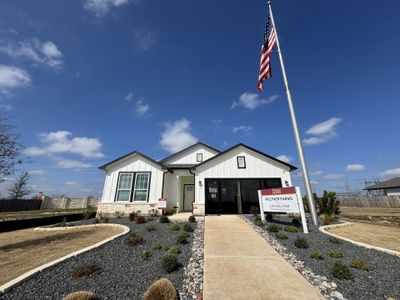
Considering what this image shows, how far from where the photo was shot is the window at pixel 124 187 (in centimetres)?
1457

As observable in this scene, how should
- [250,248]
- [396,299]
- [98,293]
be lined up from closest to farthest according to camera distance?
[396,299], [98,293], [250,248]

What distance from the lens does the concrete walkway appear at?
11.7ft

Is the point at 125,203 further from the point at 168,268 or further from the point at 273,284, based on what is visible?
the point at 273,284

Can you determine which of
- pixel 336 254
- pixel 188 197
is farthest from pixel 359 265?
pixel 188 197

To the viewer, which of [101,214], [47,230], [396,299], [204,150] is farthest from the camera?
[204,150]

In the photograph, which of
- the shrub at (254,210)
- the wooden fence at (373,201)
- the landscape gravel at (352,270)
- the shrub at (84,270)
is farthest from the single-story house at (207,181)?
the wooden fence at (373,201)

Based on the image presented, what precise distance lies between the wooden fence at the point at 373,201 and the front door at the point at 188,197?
3091 centimetres

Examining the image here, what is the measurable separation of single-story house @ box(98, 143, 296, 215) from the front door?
145 centimetres

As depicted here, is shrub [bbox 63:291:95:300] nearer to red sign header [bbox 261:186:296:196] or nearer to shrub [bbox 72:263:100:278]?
shrub [bbox 72:263:100:278]

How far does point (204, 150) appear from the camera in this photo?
2005 cm

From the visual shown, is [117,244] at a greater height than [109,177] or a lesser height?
lesser

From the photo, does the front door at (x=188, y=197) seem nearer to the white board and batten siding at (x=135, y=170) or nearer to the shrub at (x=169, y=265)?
the white board and batten siding at (x=135, y=170)

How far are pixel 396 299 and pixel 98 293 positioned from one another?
584cm

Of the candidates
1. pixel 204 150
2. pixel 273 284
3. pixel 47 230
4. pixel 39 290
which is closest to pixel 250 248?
pixel 273 284
